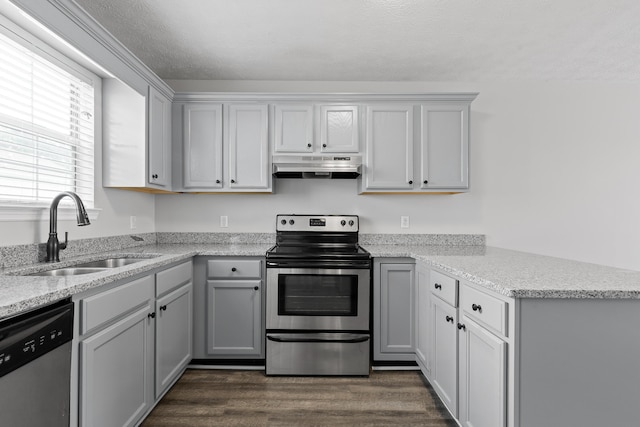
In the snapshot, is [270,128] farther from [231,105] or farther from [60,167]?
[60,167]

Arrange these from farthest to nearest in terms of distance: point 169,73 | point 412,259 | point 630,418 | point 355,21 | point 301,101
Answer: point 169,73, point 301,101, point 412,259, point 355,21, point 630,418

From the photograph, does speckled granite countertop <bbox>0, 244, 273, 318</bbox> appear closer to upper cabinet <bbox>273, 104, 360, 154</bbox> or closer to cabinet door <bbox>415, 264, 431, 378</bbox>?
upper cabinet <bbox>273, 104, 360, 154</bbox>

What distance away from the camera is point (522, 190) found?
3223 mm

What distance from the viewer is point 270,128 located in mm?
2924

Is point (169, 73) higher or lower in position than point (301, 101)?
higher

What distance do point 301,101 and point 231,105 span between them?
0.62 meters

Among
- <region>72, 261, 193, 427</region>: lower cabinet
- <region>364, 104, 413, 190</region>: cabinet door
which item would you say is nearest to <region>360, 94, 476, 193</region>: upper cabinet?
<region>364, 104, 413, 190</region>: cabinet door

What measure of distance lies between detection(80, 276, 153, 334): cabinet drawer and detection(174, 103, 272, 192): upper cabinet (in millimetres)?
1208

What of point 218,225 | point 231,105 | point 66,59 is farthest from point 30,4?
point 218,225

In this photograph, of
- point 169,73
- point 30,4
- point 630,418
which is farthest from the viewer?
point 169,73

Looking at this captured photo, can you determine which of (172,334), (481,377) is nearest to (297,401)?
(172,334)

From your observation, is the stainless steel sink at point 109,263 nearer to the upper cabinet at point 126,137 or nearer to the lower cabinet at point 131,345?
the lower cabinet at point 131,345

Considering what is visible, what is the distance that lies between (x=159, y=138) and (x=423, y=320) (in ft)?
8.21

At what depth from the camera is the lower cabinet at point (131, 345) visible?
140cm
